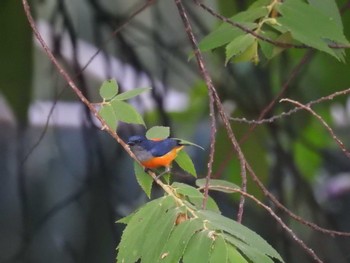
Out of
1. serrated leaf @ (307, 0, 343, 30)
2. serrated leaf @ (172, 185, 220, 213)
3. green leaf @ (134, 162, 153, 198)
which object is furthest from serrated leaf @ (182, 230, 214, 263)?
serrated leaf @ (307, 0, 343, 30)

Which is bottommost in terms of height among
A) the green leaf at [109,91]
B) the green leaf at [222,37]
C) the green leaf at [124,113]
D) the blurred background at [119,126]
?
the blurred background at [119,126]

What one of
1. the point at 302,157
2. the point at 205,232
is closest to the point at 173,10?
the point at 302,157

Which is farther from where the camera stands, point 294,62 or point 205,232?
point 294,62

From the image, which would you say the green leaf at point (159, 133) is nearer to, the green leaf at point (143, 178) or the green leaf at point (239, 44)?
the green leaf at point (143, 178)

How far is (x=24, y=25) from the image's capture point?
1906 millimetres

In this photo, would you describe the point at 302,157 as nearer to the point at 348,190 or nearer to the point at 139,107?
the point at 348,190

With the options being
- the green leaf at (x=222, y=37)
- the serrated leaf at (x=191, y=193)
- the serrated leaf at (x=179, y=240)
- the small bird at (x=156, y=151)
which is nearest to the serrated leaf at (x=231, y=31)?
the green leaf at (x=222, y=37)

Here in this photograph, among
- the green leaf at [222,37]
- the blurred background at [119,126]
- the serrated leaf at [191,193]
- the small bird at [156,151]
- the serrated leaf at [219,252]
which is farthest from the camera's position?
the blurred background at [119,126]

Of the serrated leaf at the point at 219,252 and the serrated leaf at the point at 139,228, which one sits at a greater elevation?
the serrated leaf at the point at 139,228

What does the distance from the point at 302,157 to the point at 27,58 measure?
2.03ft

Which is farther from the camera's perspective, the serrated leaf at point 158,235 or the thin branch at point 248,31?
the thin branch at point 248,31

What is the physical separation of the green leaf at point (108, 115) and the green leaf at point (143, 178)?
0.08 m

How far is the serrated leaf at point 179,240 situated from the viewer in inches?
36.3

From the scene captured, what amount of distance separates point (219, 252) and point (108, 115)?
249 millimetres
